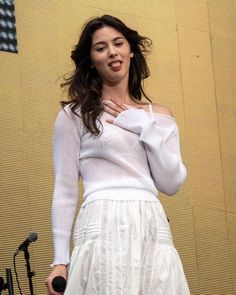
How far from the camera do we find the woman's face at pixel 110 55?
7.61 feet

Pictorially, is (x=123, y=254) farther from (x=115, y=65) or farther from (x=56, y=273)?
(x=115, y=65)

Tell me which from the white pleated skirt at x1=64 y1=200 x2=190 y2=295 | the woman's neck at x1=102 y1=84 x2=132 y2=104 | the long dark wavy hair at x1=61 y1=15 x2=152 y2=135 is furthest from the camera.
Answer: the woman's neck at x1=102 y1=84 x2=132 y2=104

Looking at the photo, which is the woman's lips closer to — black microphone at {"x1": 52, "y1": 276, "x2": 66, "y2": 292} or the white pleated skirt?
the white pleated skirt

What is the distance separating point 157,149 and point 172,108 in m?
3.79

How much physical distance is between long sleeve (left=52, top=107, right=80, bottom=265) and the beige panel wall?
283 cm

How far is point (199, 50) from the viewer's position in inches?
245

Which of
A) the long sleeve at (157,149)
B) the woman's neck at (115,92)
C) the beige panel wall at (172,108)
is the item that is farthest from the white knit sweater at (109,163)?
the beige panel wall at (172,108)

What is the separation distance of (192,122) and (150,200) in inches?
156

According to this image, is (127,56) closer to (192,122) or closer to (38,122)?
(38,122)

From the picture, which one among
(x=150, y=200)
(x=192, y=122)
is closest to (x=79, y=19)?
(x=192, y=122)

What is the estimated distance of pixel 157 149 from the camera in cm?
216

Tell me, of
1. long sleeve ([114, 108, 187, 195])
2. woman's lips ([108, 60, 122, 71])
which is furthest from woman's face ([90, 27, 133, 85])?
long sleeve ([114, 108, 187, 195])

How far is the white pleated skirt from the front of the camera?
201 cm

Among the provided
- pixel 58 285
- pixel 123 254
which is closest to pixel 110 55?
pixel 123 254
